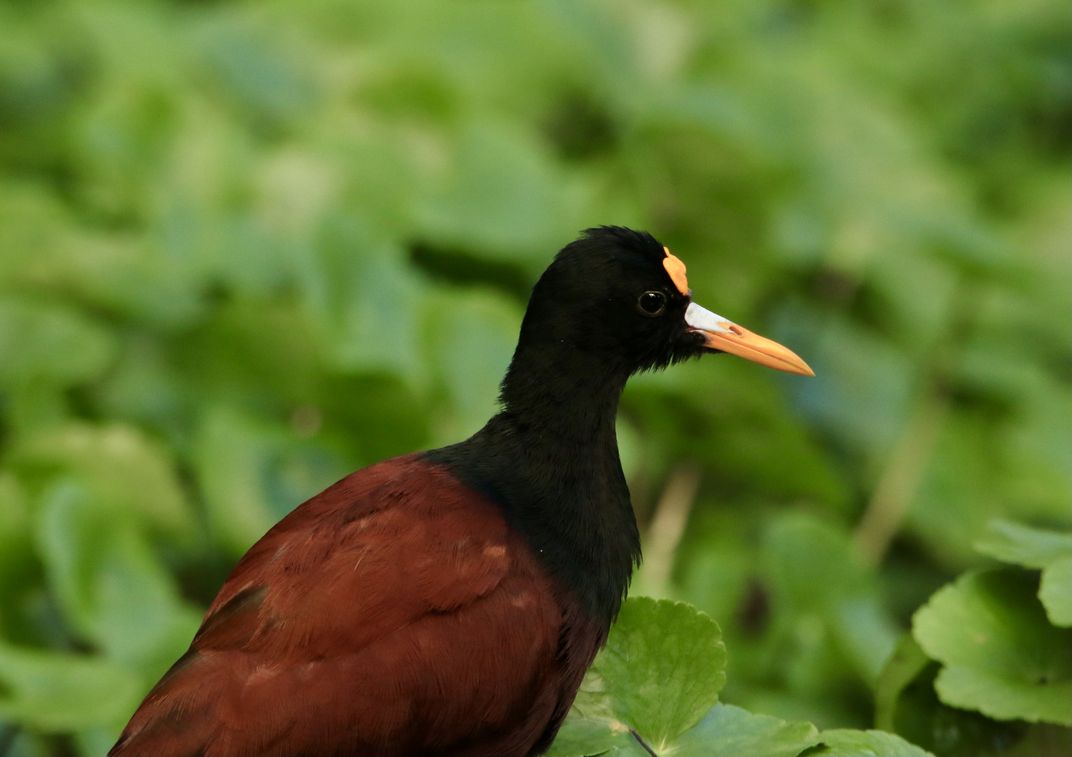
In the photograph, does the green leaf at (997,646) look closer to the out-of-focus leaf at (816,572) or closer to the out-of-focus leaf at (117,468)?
the out-of-focus leaf at (816,572)

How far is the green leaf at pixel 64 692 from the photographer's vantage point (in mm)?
3061

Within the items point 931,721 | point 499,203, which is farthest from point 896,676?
point 499,203

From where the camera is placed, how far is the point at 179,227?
15.0ft

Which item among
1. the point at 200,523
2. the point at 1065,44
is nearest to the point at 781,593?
the point at 200,523

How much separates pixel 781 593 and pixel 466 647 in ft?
6.02

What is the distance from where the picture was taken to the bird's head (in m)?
2.83

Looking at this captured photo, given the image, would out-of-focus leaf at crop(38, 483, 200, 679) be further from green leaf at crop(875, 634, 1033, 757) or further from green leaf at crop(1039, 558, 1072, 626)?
green leaf at crop(1039, 558, 1072, 626)

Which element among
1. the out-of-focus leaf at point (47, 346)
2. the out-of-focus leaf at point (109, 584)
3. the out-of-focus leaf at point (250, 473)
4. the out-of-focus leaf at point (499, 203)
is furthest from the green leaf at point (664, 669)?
the out-of-focus leaf at point (499, 203)

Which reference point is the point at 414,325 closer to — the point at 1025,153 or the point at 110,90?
the point at 110,90

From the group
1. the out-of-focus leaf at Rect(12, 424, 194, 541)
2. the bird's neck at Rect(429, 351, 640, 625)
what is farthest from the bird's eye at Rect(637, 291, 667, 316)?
the out-of-focus leaf at Rect(12, 424, 194, 541)

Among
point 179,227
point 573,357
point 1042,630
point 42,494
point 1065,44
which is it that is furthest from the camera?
point 1065,44

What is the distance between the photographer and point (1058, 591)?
2.29 m

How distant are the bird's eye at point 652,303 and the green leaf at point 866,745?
3.04ft

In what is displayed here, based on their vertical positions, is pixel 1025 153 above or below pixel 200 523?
above
